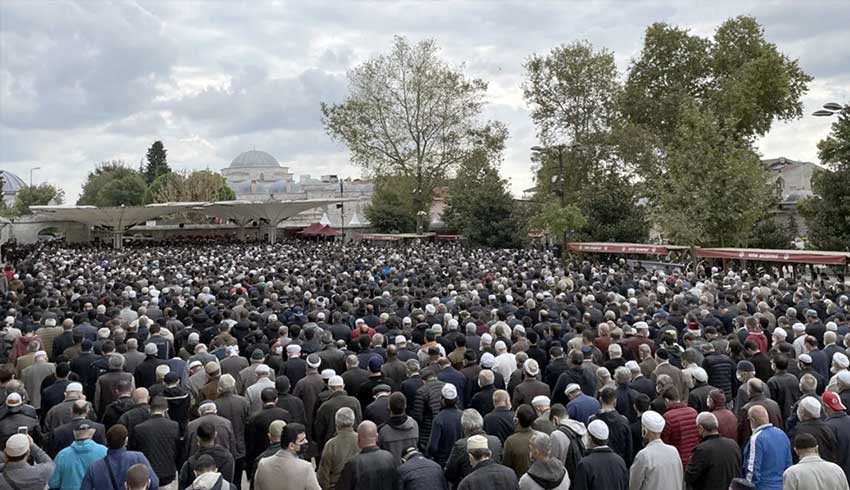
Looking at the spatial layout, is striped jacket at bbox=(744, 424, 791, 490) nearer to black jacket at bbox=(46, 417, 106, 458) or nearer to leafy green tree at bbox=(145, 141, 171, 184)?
black jacket at bbox=(46, 417, 106, 458)

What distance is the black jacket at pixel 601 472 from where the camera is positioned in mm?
5449

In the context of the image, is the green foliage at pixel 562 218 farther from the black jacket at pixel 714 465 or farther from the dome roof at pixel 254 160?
the dome roof at pixel 254 160

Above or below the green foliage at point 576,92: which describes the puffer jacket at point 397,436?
below

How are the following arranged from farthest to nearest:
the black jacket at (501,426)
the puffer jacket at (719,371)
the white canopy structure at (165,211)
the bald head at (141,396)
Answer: the white canopy structure at (165,211), the puffer jacket at (719,371), the bald head at (141,396), the black jacket at (501,426)

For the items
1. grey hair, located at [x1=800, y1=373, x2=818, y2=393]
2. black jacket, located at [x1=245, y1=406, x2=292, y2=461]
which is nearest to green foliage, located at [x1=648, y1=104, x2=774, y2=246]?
grey hair, located at [x1=800, y1=373, x2=818, y2=393]

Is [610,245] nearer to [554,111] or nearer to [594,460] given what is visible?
[554,111]

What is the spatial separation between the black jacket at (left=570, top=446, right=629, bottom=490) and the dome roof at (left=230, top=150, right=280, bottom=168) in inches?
4694

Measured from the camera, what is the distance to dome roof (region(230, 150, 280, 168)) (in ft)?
397

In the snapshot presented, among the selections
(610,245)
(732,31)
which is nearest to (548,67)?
(732,31)

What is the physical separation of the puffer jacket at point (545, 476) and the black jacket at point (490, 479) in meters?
0.12

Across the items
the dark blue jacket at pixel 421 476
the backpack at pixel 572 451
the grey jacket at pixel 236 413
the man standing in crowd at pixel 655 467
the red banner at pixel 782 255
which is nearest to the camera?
the dark blue jacket at pixel 421 476

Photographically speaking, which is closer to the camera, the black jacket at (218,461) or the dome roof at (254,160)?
the black jacket at (218,461)

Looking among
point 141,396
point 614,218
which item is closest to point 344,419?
point 141,396

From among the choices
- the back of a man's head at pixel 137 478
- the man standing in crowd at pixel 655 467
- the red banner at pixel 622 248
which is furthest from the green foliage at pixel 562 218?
the back of a man's head at pixel 137 478
